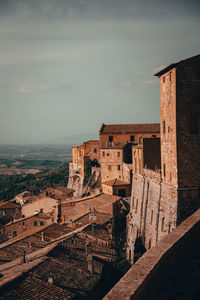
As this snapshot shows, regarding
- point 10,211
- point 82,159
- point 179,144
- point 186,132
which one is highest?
point 186,132

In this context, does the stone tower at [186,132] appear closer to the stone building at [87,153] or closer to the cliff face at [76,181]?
the cliff face at [76,181]

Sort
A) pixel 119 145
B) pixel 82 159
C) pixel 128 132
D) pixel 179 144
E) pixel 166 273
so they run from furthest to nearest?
pixel 82 159, pixel 128 132, pixel 119 145, pixel 179 144, pixel 166 273

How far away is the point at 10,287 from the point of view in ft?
44.1

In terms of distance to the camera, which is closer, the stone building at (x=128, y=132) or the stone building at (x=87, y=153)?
the stone building at (x=128, y=132)

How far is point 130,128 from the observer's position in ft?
150

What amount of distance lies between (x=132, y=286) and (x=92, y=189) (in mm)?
40158

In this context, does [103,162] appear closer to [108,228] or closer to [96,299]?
[108,228]

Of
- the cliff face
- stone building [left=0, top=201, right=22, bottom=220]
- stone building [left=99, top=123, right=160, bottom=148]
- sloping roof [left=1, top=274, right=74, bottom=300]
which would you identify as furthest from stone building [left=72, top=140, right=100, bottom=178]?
sloping roof [left=1, top=274, right=74, bottom=300]

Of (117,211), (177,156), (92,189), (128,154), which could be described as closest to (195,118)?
(177,156)

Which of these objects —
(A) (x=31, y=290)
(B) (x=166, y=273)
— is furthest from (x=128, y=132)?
(B) (x=166, y=273)

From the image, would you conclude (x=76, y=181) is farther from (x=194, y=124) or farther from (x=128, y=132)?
(x=194, y=124)

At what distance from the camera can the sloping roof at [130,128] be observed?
44562mm

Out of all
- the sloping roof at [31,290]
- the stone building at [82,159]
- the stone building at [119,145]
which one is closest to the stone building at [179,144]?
the sloping roof at [31,290]

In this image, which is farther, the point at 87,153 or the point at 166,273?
the point at 87,153
